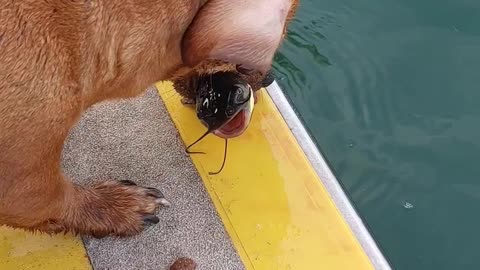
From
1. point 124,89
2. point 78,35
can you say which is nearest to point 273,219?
point 124,89

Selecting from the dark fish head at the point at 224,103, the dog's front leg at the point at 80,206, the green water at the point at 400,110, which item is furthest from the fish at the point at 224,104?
the green water at the point at 400,110

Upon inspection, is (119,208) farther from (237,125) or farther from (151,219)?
(237,125)

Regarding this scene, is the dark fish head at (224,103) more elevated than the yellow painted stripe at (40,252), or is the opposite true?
the dark fish head at (224,103)

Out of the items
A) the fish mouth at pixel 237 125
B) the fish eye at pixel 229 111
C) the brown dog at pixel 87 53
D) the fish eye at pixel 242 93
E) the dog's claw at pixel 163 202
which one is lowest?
the dog's claw at pixel 163 202

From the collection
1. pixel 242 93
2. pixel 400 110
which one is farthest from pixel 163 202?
pixel 400 110

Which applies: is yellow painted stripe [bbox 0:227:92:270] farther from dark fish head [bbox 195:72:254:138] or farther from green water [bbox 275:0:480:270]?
green water [bbox 275:0:480:270]

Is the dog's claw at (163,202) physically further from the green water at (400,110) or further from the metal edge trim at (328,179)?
the green water at (400,110)

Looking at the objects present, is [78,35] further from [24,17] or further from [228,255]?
[228,255]
